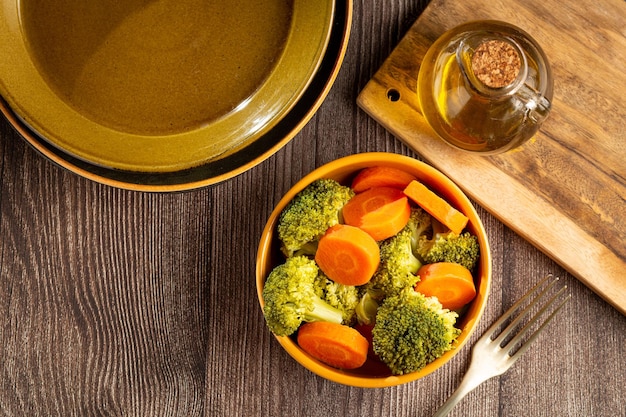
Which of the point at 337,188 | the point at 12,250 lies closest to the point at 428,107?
the point at 337,188

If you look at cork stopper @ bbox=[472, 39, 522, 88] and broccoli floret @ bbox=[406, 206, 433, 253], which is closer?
cork stopper @ bbox=[472, 39, 522, 88]

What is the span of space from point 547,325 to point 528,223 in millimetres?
220

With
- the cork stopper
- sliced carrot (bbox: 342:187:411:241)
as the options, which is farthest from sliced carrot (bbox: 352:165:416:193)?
the cork stopper

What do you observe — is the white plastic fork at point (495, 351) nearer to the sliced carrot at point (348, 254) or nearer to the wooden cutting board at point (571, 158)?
the wooden cutting board at point (571, 158)

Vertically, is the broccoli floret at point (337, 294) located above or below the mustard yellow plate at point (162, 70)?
below

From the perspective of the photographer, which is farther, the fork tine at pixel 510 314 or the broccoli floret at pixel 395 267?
the fork tine at pixel 510 314

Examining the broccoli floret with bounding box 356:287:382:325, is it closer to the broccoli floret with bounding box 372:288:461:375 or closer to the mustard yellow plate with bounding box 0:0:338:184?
the broccoli floret with bounding box 372:288:461:375

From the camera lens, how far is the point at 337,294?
1.11m

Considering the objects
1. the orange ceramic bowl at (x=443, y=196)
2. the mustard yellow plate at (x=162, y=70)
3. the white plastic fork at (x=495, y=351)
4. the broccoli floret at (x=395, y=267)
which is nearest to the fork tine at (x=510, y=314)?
the white plastic fork at (x=495, y=351)

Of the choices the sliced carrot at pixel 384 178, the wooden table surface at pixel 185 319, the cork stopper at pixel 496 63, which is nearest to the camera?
the cork stopper at pixel 496 63

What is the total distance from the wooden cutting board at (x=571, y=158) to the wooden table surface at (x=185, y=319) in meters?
0.08

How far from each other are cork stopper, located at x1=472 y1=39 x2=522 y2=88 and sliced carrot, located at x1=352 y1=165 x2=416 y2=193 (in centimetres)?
21

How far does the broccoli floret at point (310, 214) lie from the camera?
1.08 m

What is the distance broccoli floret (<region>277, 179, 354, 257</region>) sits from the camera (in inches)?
42.4
